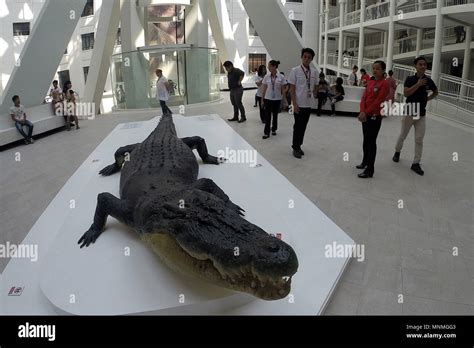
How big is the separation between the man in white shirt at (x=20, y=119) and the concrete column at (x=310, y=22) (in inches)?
1063

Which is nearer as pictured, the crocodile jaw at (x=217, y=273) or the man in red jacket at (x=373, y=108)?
the crocodile jaw at (x=217, y=273)

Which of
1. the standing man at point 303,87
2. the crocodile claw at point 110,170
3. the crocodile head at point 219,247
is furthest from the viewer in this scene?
the standing man at point 303,87

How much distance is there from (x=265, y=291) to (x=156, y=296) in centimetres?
82

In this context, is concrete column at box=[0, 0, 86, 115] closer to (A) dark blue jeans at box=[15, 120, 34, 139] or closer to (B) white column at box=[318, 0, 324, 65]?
(A) dark blue jeans at box=[15, 120, 34, 139]

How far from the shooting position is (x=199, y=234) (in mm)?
1844

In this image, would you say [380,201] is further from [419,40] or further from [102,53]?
[419,40]

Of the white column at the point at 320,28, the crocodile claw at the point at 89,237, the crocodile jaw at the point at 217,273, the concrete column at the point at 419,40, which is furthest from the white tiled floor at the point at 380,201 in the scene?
the white column at the point at 320,28

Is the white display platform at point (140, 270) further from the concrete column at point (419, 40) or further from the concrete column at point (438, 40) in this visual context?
the concrete column at point (419, 40)

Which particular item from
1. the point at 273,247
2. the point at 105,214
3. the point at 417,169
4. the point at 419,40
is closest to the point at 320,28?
the point at 419,40

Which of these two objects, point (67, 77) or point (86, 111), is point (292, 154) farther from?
point (67, 77)

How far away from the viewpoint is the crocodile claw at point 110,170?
452 cm

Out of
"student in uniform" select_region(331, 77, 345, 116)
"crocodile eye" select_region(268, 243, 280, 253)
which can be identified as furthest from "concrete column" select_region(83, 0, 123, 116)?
"crocodile eye" select_region(268, 243, 280, 253)

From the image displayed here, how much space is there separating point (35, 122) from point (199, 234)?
8.79 m

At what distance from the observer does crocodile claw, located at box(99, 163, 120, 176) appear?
14.8ft
